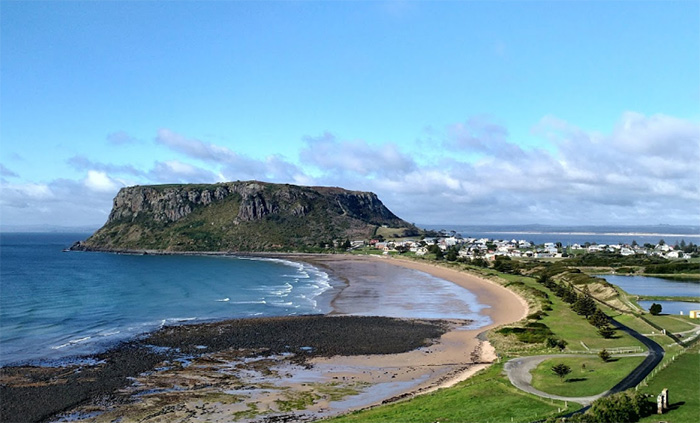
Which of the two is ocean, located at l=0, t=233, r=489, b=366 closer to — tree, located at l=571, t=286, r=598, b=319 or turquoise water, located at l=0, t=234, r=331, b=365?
turquoise water, located at l=0, t=234, r=331, b=365

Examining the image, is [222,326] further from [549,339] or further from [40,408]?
[549,339]

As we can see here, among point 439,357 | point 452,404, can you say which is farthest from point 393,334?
point 452,404

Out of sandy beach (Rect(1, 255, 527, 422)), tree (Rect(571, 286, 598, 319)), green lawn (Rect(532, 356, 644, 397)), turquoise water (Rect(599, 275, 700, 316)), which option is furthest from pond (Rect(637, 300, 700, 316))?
green lawn (Rect(532, 356, 644, 397))

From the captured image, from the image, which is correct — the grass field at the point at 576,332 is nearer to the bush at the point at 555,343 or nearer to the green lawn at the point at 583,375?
the bush at the point at 555,343

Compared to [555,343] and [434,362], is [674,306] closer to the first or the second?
[555,343]

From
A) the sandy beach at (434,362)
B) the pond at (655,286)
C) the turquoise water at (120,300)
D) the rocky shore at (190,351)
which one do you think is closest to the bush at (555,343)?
the sandy beach at (434,362)
